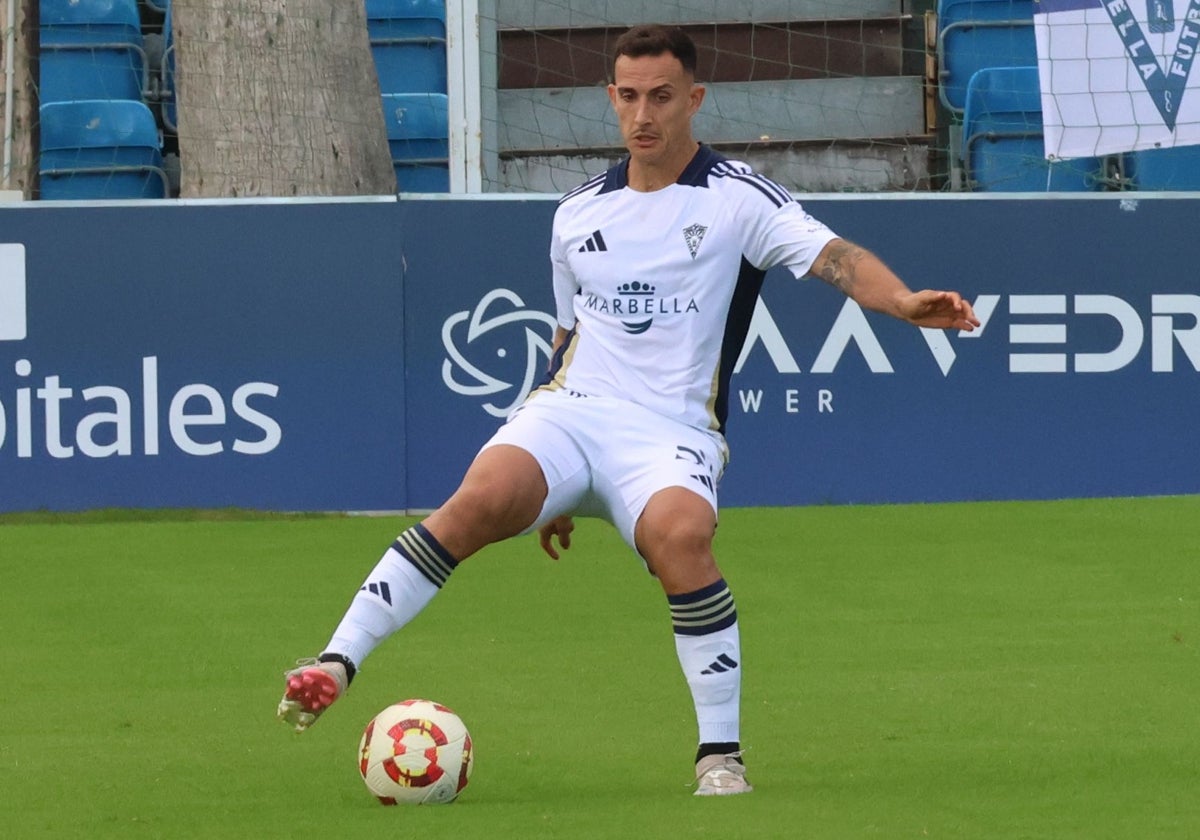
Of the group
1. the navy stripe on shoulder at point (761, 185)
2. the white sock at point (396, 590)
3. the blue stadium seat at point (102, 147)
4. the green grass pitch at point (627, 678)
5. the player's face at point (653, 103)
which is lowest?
the green grass pitch at point (627, 678)

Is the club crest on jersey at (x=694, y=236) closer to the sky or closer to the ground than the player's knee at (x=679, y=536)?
closer to the sky

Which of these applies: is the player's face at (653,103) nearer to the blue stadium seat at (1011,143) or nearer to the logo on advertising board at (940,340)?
the logo on advertising board at (940,340)

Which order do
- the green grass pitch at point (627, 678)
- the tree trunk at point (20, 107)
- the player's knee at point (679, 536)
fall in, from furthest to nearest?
the tree trunk at point (20, 107), the player's knee at point (679, 536), the green grass pitch at point (627, 678)

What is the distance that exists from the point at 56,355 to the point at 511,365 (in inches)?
87.8

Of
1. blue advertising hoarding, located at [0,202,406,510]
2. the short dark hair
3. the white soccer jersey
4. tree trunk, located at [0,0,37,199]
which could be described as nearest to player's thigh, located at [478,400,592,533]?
the white soccer jersey

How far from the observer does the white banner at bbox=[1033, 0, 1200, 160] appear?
10633 mm

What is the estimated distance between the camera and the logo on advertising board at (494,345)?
10461 mm

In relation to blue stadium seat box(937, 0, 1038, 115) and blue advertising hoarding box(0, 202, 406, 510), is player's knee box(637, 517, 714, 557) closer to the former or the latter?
blue advertising hoarding box(0, 202, 406, 510)

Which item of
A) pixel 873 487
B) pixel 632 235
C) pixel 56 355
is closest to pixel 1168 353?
pixel 873 487

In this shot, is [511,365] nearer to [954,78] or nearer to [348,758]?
[954,78]

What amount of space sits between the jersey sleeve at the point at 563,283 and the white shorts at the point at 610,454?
0.40 m

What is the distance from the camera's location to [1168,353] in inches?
422

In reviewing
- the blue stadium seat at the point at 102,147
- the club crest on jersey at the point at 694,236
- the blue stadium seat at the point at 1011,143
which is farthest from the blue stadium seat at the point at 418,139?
the club crest on jersey at the point at 694,236

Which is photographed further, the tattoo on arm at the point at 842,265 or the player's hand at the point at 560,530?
the player's hand at the point at 560,530
